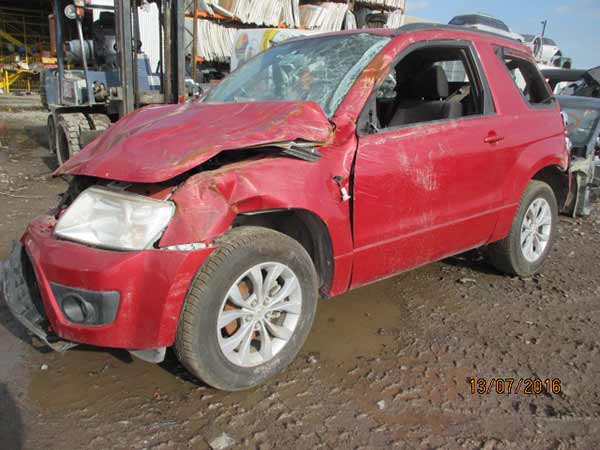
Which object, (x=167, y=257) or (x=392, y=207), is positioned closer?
(x=167, y=257)

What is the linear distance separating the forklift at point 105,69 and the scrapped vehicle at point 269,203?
4.04m

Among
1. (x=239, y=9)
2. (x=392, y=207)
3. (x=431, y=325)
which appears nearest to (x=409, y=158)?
(x=392, y=207)

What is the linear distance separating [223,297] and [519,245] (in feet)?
8.71

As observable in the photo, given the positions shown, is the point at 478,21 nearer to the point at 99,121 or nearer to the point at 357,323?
the point at 99,121

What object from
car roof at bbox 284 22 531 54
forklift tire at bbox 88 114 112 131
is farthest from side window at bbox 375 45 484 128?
forklift tire at bbox 88 114 112 131

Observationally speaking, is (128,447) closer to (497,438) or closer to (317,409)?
(317,409)

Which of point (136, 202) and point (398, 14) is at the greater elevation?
point (398, 14)

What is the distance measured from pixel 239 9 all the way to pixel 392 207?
15.5 m

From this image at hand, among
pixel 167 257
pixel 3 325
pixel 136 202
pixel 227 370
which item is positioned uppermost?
pixel 136 202

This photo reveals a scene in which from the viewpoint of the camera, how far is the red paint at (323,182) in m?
2.13

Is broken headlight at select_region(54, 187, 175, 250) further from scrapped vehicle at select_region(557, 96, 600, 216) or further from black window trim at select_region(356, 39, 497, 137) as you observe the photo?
scrapped vehicle at select_region(557, 96, 600, 216)

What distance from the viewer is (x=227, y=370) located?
7.68 ft

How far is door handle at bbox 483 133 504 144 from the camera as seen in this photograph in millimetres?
3308
